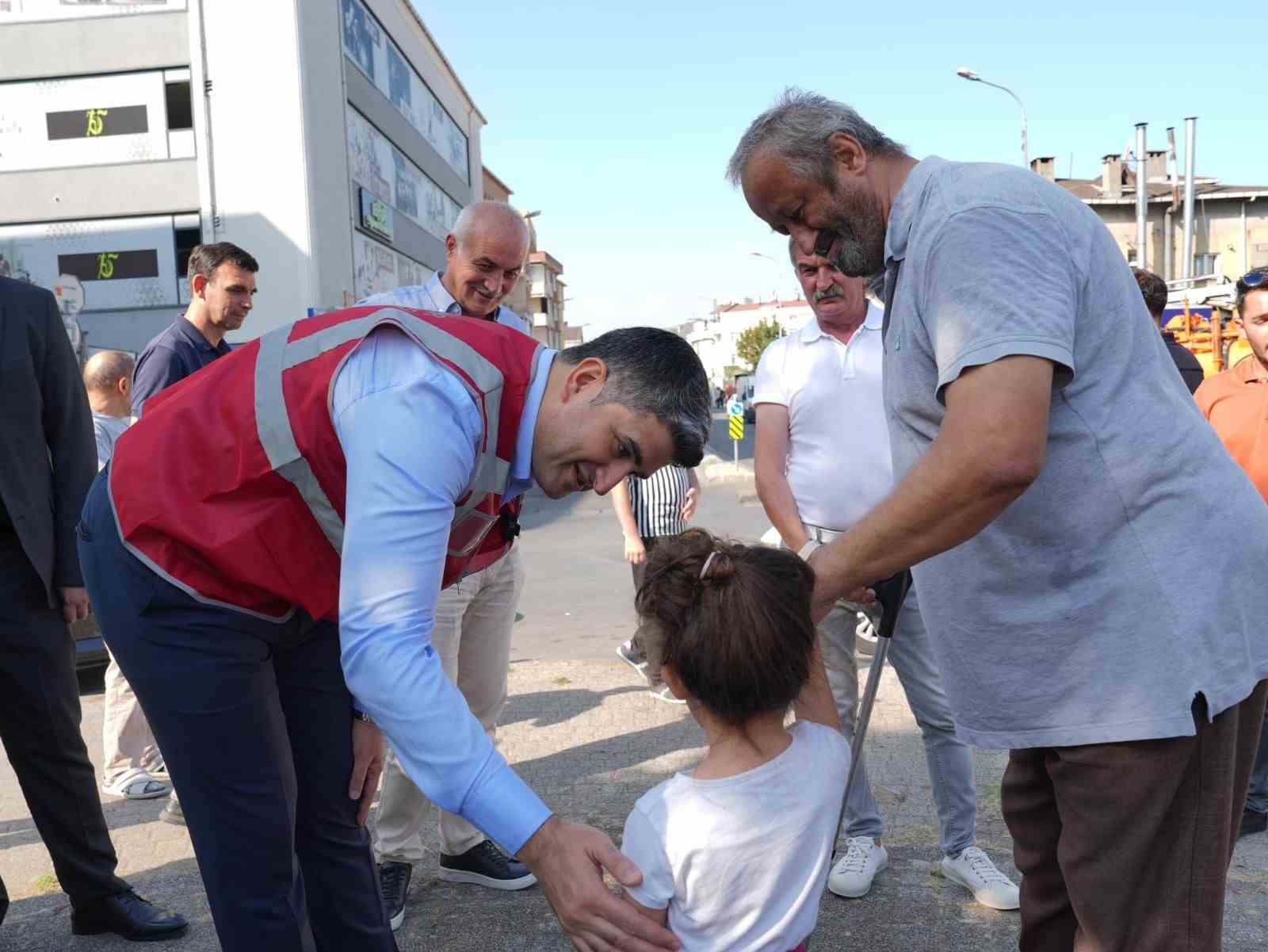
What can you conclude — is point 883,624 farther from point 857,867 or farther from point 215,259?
point 215,259

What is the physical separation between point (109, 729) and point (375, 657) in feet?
12.2

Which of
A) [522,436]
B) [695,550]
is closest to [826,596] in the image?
[695,550]

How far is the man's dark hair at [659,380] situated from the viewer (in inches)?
75.4

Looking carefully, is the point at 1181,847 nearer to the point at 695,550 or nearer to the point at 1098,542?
the point at 1098,542

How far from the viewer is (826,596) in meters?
1.99

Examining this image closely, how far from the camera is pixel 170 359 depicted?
14.5 feet

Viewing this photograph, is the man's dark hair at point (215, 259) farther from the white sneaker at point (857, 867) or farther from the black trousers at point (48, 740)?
the white sneaker at point (857, 867)

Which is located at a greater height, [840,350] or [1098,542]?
A: [840,350]

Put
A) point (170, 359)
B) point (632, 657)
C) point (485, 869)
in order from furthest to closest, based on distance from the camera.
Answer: point (632, 657) → point (170, 359) → point (485, 869)

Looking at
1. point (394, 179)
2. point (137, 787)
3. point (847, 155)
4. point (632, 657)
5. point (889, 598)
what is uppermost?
point (394, 179)

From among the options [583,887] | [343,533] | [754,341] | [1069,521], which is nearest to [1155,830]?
[1069,521]

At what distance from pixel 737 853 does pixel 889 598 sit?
106 cm

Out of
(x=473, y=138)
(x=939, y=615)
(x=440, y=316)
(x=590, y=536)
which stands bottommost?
(x=590, y=536)

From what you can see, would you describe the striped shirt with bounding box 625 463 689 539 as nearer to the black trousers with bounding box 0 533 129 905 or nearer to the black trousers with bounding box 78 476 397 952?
the black trousers with bounding box 0 533 129 905
